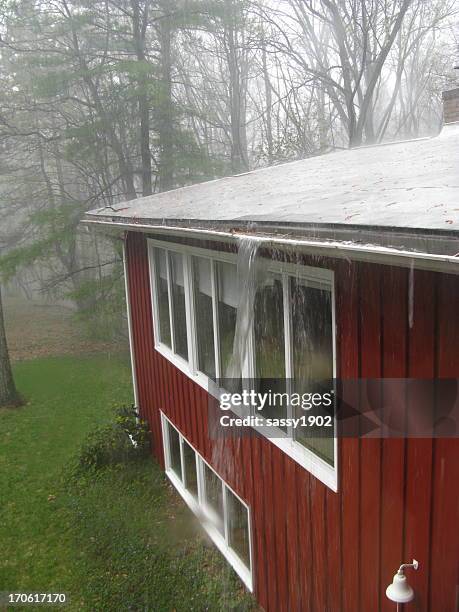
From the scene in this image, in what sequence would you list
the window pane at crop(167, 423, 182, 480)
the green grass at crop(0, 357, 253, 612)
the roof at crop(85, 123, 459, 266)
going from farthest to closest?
the window pane at crop(167, 423, 182, 480)
the green grass at crop(0, 357, 253, 612)
the roof at crop(85, 123, 459, 266)

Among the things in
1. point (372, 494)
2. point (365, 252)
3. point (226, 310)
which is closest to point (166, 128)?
point (226, 310)

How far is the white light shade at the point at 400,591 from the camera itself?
115 inches

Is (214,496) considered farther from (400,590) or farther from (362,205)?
(362,205)

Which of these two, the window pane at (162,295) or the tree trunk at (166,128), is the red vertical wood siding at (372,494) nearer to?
the window pane at (162,295)

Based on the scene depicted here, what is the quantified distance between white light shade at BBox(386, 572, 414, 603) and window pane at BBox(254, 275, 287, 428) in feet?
5.53

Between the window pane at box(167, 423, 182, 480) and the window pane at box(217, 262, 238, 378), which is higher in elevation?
the window pane at box(217, 262, 238, 378)

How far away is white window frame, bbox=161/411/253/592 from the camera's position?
562 centimetres

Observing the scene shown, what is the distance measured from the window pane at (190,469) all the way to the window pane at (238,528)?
138 cm

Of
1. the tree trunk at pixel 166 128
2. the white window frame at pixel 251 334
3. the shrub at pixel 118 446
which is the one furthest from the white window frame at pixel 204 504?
the tree trunk at pixel 166 128

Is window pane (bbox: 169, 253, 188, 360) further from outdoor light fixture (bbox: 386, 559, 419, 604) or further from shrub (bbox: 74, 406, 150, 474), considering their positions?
outdoor light fixture (bbox: 386, 559, 419, 604)

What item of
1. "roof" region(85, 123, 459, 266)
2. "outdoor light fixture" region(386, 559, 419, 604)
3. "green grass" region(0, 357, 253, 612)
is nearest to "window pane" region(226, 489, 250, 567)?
"green grass" region(0, 357, 253, 612)

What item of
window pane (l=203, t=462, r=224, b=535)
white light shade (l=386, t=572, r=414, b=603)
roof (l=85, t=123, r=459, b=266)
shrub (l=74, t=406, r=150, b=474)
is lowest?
shrub (l=74, t=406, r=150, b=474)

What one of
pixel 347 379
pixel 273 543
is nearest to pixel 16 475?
pixel 273 543

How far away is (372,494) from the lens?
3.36 meters
